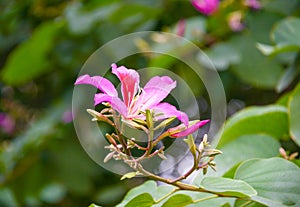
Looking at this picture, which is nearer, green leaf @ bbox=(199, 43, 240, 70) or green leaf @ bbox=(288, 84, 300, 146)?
green leaf @ bbox=(288, 84, 300, 146)

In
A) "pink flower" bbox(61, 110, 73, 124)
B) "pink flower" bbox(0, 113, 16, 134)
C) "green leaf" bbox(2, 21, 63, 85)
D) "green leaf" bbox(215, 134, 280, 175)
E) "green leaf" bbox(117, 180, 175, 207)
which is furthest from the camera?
"pink flower" bbox(0, 113, 16, 134)

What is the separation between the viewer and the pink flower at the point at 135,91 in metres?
0.51

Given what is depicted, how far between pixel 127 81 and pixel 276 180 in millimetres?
177

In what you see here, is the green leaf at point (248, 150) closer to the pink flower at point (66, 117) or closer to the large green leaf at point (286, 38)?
the large green leaf at point (286, 38)

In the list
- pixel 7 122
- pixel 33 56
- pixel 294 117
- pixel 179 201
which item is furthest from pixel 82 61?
pixel 179 201

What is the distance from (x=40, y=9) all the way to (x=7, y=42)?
0.87 ft

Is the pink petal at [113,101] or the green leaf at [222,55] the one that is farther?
the green leaf at [222,55]

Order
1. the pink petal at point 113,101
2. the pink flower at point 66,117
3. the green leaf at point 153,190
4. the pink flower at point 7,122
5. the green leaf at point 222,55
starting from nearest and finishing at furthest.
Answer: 1. the pink petal at point 113,101
2. the green leaf at point 153,190
3. the green leaf at point 222,55
4. the pink flower at point 66,117
5. the pink flower at point 7,122

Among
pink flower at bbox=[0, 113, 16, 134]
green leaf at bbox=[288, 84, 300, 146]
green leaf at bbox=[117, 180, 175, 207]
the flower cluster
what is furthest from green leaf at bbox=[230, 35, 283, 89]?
pink flower at bbox=[0, 113, 16, 134]

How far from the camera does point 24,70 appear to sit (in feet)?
5.91

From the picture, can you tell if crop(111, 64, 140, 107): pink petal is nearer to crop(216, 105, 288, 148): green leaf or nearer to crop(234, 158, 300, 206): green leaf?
crop(234, 158, 300, 206): green leaf

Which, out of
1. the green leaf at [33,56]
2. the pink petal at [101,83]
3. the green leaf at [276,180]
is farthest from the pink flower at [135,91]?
the green leaf at [33,56]

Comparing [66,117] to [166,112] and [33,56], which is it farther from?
[166,112]

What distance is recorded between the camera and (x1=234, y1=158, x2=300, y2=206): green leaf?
536 mm
